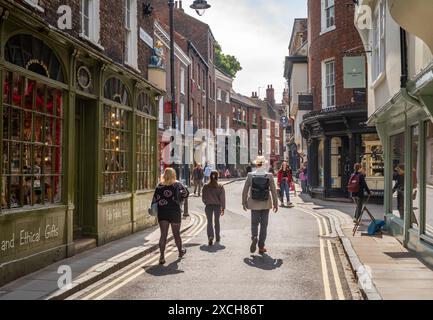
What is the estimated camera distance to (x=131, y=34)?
46.3 feet

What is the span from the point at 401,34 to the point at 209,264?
5851 mm

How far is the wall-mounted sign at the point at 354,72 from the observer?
1720 centimetres

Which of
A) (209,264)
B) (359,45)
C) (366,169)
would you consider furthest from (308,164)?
(209,264)

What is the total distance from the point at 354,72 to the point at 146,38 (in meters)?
7.18

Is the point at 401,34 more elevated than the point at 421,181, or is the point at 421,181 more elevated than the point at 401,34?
the point at 401,34

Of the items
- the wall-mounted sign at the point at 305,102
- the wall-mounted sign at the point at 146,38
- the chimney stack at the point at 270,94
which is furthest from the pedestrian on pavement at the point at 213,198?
the chimney stack at the point at 270,94

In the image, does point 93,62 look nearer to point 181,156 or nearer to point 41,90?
point 41,90

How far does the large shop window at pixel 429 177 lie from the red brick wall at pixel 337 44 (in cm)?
1299

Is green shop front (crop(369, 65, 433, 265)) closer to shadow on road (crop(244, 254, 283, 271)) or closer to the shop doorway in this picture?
shadow on road (crop(244, 254, 283, 271))

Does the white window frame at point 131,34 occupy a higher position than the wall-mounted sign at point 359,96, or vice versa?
the white window frame at point 131,34

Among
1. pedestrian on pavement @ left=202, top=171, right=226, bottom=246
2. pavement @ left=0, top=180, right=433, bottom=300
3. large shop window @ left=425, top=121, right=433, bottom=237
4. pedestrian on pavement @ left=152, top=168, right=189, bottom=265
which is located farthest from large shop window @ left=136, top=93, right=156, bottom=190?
large shop window @ left=425, top=121, right=433, bottom=237

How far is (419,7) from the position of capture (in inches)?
279

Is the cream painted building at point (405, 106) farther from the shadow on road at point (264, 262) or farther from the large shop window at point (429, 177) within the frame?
the shadow on road at point (264, 262)

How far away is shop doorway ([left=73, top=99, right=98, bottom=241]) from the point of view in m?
10.8
